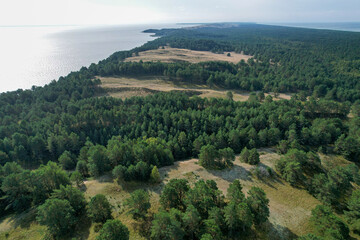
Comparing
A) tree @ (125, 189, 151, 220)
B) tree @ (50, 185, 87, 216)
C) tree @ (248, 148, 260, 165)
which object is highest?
tree @ (125, 189, 151, 220)

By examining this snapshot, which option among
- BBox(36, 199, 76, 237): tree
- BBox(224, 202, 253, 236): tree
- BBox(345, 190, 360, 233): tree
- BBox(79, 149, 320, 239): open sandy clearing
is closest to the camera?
BBox(224, 202, 253, 236): tree

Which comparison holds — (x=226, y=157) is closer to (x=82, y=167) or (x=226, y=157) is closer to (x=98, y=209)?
(x=98, y=209)

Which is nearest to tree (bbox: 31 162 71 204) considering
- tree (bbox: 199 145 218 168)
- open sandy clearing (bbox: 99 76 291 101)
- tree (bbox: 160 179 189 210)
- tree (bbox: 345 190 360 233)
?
tree (bbox: 160 179 189 210)

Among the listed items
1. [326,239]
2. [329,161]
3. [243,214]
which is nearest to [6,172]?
[243,214]

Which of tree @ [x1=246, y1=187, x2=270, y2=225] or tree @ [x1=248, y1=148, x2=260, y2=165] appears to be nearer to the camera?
tree @ [x1=246, y1=187, x2=270, y2=225]

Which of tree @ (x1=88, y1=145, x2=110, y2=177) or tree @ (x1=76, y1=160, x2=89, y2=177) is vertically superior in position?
tree @ (x1=88, y1=145, x2=110, y2=177)

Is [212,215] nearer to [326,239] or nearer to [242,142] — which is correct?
[326,239]

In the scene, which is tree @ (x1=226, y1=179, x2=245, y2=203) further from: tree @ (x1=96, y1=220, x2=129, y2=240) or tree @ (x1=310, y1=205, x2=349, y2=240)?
tree @ (x1=96, y1=220, x2=129, y2=240)
